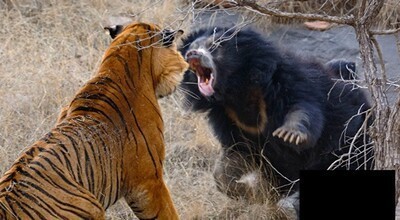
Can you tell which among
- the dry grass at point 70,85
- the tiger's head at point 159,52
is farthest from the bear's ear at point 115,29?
the dry grass at point 70,85

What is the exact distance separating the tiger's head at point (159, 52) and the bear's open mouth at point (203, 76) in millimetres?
844

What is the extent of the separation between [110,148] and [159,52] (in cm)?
88

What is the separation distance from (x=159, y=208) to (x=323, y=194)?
2.58 m

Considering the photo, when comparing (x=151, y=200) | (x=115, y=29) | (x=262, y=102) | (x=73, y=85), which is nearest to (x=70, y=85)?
(x=73, y=85)

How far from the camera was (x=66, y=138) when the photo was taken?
15.1 ft

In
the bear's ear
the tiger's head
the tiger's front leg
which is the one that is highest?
the bear's ear

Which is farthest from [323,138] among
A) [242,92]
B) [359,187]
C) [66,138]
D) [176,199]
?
[359,187]

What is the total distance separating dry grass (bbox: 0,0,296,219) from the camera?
6723 mm

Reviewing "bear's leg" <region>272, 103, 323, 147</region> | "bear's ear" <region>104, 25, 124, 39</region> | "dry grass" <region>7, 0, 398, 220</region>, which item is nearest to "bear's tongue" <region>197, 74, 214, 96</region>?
"dry grass" <region>7, 0, 398, 220</region>

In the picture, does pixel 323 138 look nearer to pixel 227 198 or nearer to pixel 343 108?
pixel 343 108

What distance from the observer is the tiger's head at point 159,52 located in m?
5.32

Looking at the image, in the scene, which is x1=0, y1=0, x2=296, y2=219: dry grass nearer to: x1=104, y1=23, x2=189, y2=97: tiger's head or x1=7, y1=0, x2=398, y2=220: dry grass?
x1=7, y1=0, x2=398, y2=220: dry grass

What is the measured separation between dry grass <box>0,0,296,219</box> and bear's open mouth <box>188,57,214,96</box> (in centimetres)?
42

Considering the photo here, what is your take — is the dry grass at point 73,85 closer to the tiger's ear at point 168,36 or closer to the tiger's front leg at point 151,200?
the tiger's ear at point 168,36
